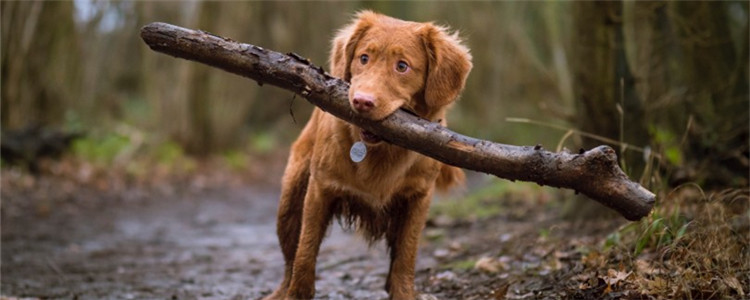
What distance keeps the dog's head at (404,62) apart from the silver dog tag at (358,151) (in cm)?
21

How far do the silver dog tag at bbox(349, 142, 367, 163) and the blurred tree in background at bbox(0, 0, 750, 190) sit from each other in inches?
18.0

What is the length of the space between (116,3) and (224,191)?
5.17m

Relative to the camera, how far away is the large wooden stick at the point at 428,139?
3168 millimetres

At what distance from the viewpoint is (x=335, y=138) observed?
4270mm

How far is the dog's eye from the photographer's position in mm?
3957

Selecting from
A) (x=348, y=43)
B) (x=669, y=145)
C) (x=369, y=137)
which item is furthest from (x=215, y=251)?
(x=669, y=145)

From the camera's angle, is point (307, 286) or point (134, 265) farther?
point (134, 265)

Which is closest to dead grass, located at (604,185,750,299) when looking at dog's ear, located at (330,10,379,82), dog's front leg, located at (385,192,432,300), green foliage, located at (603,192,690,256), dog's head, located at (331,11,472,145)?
green foliage, located at (603,192,690,256)

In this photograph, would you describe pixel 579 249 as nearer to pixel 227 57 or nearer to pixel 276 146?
pixel 227 57

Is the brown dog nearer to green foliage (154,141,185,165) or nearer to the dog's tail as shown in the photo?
the dog's tail

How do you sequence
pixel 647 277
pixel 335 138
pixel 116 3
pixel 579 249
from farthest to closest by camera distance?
pixel 116 3 < pixel 579 249 < pixel 335 138 < pixel 647 277

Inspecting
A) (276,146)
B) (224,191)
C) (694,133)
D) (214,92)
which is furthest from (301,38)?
(694,133)

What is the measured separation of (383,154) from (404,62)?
0.56 meters

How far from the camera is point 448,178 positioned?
5246 millimetres
